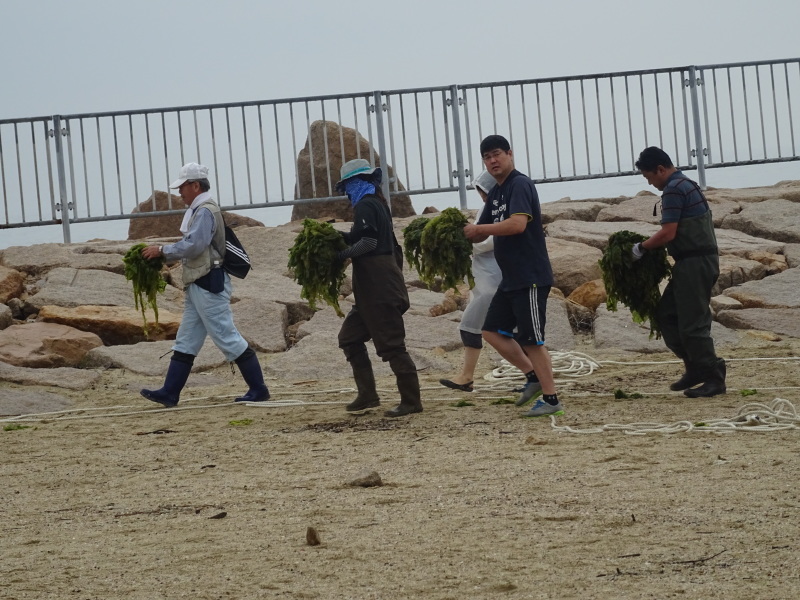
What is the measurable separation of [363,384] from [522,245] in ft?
5.63

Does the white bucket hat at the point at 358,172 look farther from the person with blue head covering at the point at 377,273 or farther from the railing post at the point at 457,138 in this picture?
the railing post at the point at 457,138

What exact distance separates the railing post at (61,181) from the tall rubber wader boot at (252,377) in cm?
715

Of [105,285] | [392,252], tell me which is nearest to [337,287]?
[392,252]

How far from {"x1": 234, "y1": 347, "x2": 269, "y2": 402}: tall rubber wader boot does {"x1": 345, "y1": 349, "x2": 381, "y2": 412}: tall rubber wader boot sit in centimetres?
99

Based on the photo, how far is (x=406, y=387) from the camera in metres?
8.22

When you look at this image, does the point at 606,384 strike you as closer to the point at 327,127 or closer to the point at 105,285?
the point at 105,285

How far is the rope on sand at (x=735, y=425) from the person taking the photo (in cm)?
670

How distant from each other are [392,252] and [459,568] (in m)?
4.12

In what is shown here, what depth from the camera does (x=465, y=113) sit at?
15.8 meters

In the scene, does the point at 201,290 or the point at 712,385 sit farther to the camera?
the point at 201,290

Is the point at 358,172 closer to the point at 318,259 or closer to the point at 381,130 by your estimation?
the point at 318,259

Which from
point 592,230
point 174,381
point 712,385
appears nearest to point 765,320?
point 592,230

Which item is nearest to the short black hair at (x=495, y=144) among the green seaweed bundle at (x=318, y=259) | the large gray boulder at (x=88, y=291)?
the green seaweed bundle at (x=318, y=259)

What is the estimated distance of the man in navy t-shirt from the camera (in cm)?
748
